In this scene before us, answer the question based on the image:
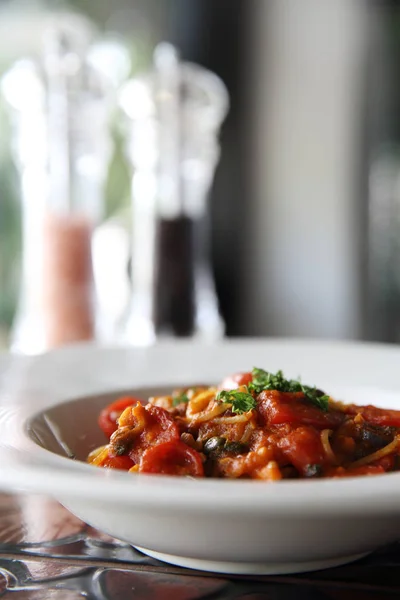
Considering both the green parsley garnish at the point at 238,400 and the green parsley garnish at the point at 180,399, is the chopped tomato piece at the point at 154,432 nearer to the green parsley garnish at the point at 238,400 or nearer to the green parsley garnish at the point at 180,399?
the green parsley garnish at the point at 238,400

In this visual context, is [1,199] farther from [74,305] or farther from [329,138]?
[74,305]

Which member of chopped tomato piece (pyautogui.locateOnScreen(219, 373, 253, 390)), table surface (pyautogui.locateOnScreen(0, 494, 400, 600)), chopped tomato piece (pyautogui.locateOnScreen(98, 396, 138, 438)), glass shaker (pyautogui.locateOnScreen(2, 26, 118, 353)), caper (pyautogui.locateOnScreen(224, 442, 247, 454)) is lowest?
table surface (pyautogui.locateOnScreen(0, 494, 400, 600))

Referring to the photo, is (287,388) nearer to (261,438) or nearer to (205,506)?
(261,438)

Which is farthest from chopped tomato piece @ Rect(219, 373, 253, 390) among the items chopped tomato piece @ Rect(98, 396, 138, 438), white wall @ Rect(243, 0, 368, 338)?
white wall @ Rect(243, 0, 368, 338)

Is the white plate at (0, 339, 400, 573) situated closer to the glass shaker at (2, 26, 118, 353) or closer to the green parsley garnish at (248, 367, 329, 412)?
the green parsley garnish at (248, 367, 329, 412)

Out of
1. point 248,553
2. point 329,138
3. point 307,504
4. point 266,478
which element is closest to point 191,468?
point 266,478

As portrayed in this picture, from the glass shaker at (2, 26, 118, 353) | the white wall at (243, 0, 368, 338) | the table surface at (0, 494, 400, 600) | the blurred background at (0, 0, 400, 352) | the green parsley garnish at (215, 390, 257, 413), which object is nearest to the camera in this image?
the table surface at (0, 494, 400, 600)

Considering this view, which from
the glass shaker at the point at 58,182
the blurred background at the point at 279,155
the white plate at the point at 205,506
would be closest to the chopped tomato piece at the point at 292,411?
the white plate at the point at 205,506

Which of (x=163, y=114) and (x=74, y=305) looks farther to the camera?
(x=163, y=114)

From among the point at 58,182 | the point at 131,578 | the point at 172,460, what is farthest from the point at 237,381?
the point at 58,182
